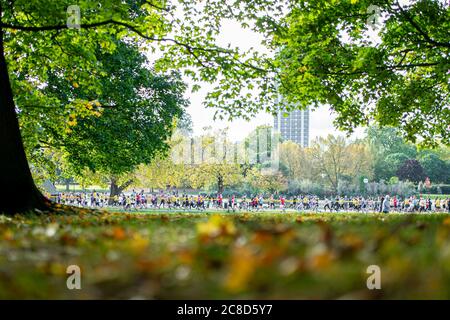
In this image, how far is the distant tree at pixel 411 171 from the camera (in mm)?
89250

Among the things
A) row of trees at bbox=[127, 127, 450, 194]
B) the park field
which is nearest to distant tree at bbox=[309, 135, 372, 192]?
row of trees at bbox=[127, 127, 450, 194]

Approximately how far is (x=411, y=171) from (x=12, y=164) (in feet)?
290

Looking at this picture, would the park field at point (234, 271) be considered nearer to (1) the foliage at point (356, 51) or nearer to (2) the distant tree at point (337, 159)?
(1) the foliage at point (356, 51)

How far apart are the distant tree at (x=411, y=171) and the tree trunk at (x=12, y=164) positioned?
88233 millimetres

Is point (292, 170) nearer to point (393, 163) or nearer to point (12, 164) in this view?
point (393, 163)

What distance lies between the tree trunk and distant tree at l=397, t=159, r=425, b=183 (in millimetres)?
88233

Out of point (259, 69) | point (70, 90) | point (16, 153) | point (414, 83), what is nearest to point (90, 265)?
point (16, 153)

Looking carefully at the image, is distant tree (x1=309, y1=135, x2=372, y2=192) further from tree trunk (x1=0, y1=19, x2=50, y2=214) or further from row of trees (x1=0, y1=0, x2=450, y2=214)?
tree trunk (x1=0, y1=19, x2=50, y2=214)

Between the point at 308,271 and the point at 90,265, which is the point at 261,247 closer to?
the point at 308,271

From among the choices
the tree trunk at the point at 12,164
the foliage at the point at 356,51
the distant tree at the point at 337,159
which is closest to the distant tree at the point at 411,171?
the distant tree at the point at 337,159

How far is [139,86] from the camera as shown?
25562 mm

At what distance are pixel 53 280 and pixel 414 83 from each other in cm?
1484

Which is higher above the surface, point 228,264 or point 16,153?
point 16,153

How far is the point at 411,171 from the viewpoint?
8888 centimetres
